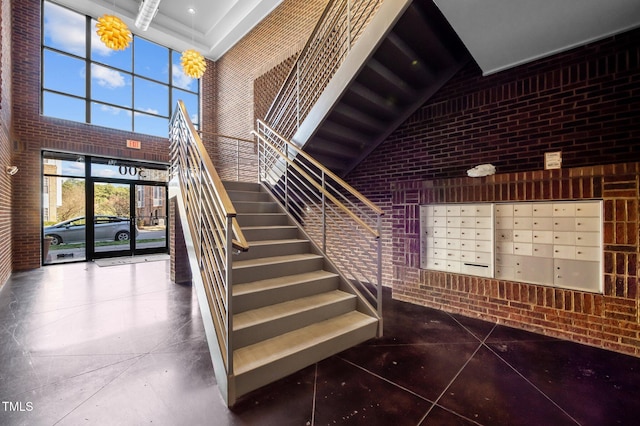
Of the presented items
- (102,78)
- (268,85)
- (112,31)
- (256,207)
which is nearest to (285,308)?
(256,207)

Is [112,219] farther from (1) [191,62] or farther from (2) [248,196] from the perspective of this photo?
(2) [248,196]

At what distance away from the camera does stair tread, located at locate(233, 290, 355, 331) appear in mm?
2043

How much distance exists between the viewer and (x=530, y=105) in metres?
2.86

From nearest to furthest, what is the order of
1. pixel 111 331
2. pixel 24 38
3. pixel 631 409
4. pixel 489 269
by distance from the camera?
pixel 631 409 < pixel 111 331 < pixel 489 269 < pixel 24 38

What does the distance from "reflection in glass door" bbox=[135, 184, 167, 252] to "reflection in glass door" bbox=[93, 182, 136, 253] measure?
0.23 metres

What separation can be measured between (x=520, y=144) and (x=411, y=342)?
2.39 meters

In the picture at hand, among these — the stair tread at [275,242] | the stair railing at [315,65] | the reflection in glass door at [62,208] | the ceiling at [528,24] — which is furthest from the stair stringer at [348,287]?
the reflection in glass door at [62,208]

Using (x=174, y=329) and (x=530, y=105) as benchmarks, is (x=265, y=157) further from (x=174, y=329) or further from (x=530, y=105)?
(x=530, y=105)

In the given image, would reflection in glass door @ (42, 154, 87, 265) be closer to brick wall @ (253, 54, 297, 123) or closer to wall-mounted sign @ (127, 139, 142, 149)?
wall-mounted sign @ (127, 139, 142, 149)

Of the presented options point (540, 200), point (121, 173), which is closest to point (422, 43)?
point (540, 200)

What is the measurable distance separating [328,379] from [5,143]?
6555 mm

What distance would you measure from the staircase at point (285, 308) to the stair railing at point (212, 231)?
143mm

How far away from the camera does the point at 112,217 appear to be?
7.00 m

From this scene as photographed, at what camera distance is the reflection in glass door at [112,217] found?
6.64m
